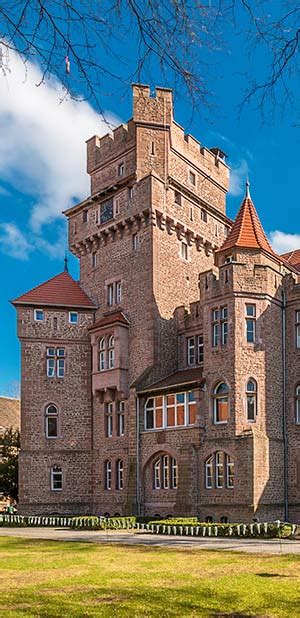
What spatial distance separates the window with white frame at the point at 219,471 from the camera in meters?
30.6

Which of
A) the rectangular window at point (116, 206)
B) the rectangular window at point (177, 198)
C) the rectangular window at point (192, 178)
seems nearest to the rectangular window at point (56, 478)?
the rectangular window at point (116, 206)

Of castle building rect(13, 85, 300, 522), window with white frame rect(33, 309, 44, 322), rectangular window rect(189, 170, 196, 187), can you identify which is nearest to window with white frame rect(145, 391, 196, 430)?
castle building rect(13, 85, 300, 522)

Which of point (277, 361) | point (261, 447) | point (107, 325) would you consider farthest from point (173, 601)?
point (107, 325)

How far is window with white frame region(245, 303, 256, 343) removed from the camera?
32.0m

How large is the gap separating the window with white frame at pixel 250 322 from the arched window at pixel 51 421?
1360cm

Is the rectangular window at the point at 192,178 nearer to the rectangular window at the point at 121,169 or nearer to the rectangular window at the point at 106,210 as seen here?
the rectangular window at the point at 121,169

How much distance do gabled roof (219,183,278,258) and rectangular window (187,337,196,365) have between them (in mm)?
5298

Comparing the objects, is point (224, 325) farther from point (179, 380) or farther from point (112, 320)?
point (112, 320)

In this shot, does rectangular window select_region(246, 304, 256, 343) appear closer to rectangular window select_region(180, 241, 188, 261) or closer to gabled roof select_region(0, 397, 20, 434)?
rectangular window select_region(180, 241, 188, 261)

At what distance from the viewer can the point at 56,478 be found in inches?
1537

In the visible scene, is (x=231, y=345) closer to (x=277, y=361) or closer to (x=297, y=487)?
(x=277, y=361)

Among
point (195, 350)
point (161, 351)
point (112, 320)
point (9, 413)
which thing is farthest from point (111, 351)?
point (9, 413)

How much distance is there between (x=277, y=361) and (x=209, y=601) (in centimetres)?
2178

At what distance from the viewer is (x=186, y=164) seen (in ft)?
137
